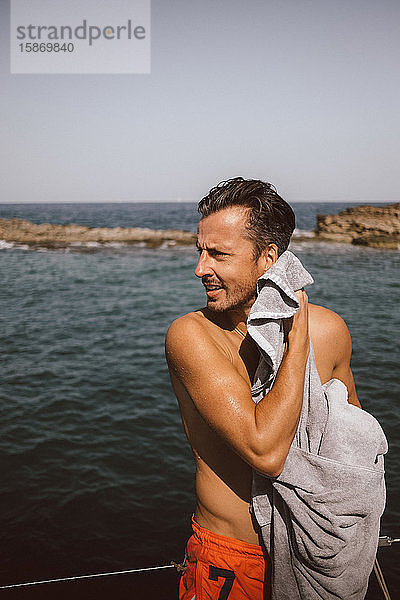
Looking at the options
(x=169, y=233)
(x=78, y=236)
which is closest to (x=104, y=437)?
(x=169, y=233)

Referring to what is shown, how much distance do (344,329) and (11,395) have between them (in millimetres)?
10964

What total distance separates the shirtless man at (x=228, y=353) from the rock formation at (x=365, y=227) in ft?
123

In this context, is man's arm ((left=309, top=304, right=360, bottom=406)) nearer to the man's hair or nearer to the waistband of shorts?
the man's hair

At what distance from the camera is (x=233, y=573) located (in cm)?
257

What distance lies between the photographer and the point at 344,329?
2748mm

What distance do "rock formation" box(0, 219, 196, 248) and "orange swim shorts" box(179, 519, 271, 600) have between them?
38102 millimetres

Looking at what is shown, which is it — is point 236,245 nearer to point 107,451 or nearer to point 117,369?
point 107,451

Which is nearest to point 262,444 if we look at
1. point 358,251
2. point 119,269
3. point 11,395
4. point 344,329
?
point 344,329

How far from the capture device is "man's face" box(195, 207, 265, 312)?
8.36 ft

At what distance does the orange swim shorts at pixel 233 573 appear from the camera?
8.43ft

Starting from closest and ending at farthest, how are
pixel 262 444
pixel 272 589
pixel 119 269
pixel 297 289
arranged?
pixel 262 444 → pixel 297 289 → pixel 272 589 → pixel 119 269

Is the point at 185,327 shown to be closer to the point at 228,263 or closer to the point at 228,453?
the point at 228,263

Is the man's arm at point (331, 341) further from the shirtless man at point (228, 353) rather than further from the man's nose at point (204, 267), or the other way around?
the man's nose at point (204, 267)

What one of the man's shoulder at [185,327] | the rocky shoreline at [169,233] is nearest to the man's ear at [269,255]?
the man's shoulder at [185,327]
